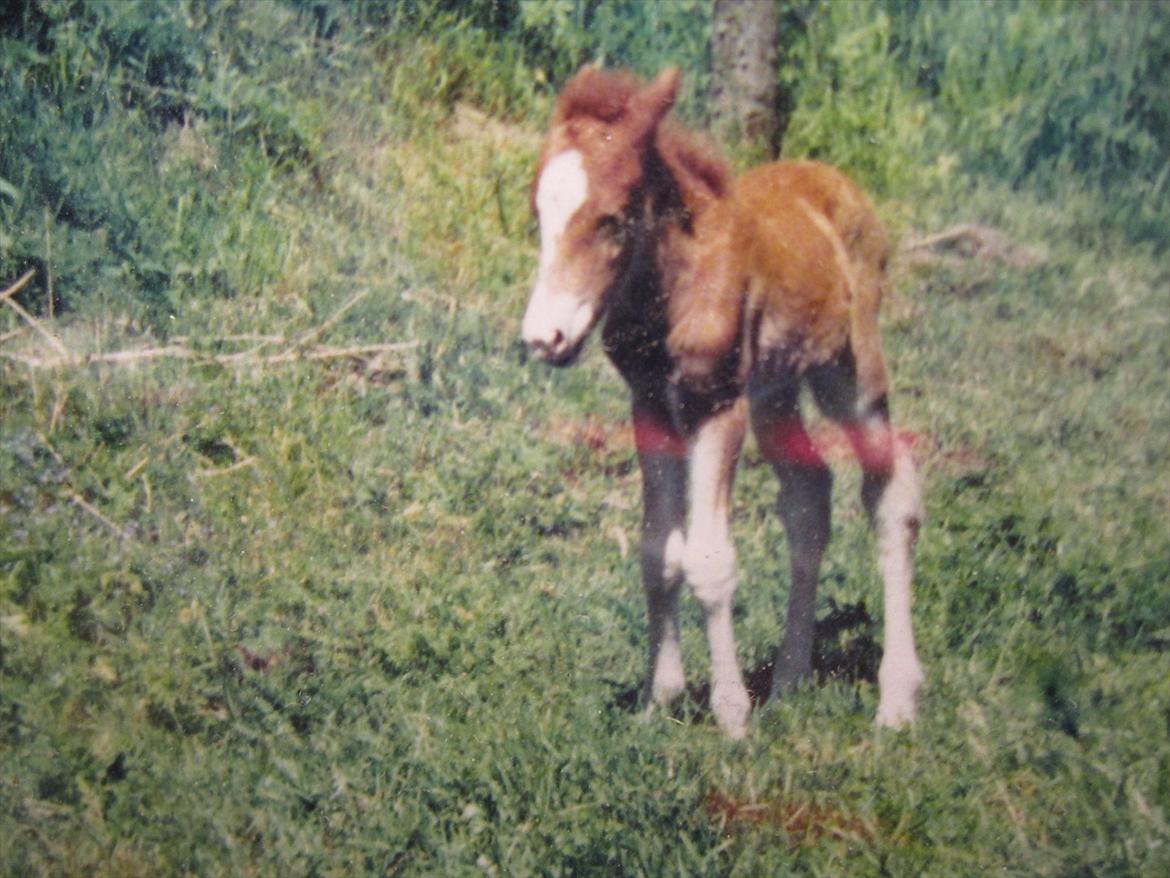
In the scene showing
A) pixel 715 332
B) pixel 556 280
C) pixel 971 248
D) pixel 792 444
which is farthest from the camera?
pixel 971 248

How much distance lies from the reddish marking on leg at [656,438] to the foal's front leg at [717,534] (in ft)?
0.20

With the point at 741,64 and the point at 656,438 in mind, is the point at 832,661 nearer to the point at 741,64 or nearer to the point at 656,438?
the point at 656,438

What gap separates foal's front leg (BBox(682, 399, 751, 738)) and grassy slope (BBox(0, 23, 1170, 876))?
12 cm

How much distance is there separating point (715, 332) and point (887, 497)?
83 cm

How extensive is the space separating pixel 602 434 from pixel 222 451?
0.95 meters

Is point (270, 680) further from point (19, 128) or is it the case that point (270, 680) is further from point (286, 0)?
point (286, 0)

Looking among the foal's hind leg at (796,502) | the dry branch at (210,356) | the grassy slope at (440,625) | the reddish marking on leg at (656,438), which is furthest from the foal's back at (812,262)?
the dry branch at (210,356)

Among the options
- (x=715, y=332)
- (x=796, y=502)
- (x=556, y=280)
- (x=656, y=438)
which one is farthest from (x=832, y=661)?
(x=556, y=280)

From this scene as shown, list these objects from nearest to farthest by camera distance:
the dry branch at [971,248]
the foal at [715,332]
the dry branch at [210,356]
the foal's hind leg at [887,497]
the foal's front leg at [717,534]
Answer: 1. the foal at [715,332]
2. the dry branch at [210,356]
3. the foal's front leg at [717,534]
4. the foal's hind leg at [887,497]
5. the dry branch at [971,248]

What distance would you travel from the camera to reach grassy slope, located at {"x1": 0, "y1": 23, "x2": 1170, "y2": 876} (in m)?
2.51

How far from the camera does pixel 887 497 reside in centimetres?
333

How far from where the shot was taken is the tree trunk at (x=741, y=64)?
10.9 feet

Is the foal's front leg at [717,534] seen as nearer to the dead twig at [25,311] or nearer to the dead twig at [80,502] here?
the dead twig at [80,502]

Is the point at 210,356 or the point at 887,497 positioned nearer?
the point at 210,356
